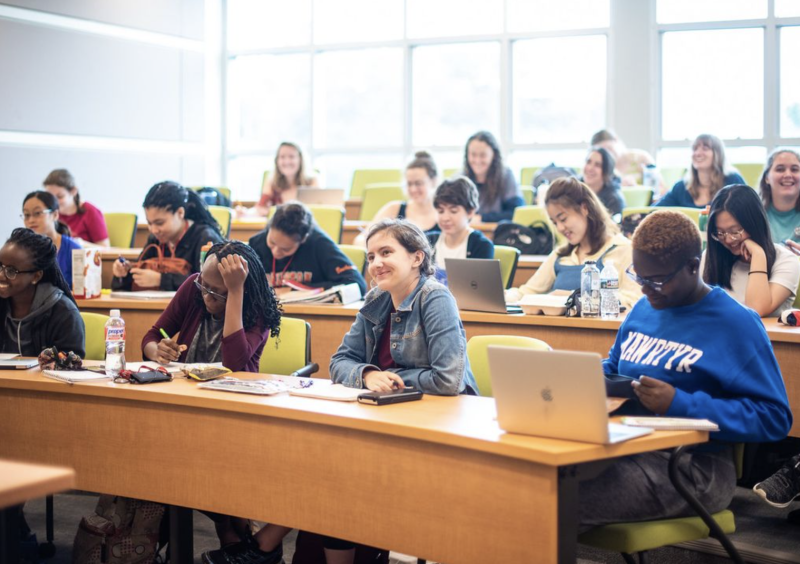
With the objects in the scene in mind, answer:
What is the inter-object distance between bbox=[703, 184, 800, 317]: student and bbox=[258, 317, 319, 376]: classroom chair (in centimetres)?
154

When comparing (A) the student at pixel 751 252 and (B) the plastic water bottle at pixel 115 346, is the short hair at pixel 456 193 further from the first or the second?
(B) the plastic water bottle at pixel 115 346

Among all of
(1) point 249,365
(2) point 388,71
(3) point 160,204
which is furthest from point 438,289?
(2) point 388,71

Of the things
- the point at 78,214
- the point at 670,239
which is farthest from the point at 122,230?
the point at 670,239

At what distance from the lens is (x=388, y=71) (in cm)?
970

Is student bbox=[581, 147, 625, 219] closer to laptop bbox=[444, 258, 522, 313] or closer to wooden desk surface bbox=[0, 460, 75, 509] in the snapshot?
laptop bbox=[444, 258, 522, 313]

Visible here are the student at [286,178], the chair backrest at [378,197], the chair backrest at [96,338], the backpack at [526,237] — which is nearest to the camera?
the chair backrest at [96,338]

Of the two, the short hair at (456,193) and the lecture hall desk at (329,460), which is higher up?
the short hair at (456,193)

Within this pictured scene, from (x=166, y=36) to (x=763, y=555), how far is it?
325 inches

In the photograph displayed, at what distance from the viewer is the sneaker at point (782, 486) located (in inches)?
117

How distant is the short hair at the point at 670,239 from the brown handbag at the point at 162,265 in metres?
2.61

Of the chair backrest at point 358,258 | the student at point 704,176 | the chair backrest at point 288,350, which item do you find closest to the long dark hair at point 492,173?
the student at point 704,176

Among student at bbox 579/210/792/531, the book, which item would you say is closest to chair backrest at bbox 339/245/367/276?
student at bbox 579/210/792/531

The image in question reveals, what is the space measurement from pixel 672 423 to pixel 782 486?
1259mm

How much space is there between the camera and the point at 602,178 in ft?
19.1
